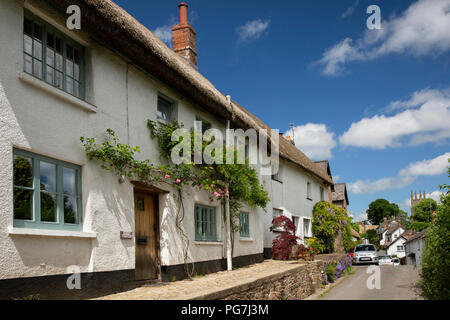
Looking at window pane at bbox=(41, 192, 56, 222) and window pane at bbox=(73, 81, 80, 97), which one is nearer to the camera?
window pane at bbox=(41, 192, 56, 222)

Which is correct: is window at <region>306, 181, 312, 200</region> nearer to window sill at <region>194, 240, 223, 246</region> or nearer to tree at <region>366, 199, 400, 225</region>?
window sill at <region>194, 240, 223, 246</region>

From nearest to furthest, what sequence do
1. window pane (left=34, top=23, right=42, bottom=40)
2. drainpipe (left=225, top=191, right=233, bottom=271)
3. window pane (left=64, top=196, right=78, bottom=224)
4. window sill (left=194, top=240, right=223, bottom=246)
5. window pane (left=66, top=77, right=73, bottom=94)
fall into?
window pane (left=34, top=23, right=42, bottom=40) → window pane (left=64, top=196, right=78, bottom=224) → window pane (left=66, top=77, right=73, bottom=94) → window sill (left=194, top=240, right=223, bottom=246) → drainpipe (left=225, top=191, right=233, bottom=271)

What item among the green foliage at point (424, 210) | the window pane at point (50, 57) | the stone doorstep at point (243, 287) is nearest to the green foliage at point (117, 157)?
the window pane at point (50, 57)

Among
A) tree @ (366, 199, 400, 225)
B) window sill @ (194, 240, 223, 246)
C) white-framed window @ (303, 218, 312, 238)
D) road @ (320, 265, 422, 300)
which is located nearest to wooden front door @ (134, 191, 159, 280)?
window sill @ (194, 240, 223, 246)

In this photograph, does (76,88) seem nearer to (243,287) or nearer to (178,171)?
(178,171)

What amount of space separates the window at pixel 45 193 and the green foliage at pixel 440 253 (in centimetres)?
640

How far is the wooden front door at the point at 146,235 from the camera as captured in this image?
29.5 feet

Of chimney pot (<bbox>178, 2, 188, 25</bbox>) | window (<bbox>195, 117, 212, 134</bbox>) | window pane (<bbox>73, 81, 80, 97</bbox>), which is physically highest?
chimney pot (<bbox>178, 2, 188, 25</bbox>)

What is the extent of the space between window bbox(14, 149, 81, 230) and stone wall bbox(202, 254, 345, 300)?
253 centimetres

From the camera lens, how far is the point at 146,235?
9.28 metres

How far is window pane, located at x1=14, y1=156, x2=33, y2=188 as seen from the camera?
5949 mm

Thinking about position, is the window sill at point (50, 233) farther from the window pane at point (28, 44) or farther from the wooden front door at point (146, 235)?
the window pane at point (28, 44)
